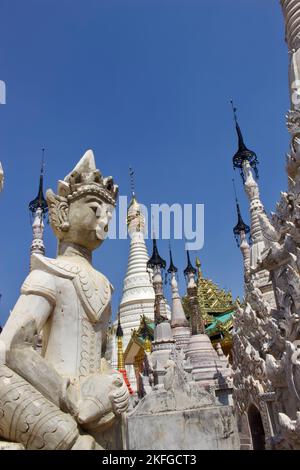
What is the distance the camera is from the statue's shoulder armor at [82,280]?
2730mm

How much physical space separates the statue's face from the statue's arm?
679 mm

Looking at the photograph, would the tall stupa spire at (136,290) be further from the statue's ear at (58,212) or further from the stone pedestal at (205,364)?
the statue's ear at (58,212)

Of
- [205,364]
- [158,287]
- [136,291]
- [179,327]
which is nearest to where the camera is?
[205,364]

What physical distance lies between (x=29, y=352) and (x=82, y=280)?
24.8 inches

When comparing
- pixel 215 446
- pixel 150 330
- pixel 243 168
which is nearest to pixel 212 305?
pixel 150 330

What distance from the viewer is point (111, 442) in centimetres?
250

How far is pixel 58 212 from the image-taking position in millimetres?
3082

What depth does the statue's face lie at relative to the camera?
9.86 ft

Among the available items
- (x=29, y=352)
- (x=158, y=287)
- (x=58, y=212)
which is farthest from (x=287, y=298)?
(x=158, y=287)

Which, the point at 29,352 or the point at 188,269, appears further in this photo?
the point at 188,269

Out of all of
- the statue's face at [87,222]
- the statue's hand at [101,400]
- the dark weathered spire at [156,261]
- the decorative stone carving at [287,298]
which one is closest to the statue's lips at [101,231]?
the statue's face at [87,222]

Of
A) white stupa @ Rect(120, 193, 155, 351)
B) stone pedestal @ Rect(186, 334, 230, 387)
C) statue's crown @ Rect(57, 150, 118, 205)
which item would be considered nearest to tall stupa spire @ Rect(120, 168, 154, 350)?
white stupa @ Rect(120, 193, 155, 351)

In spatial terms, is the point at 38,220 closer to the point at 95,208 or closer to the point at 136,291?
the point at 136,291

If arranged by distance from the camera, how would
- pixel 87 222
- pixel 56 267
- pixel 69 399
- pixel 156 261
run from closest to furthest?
pixel 69 399 < pixel 56 267 < pixel 87 222 < pixel 156 261
